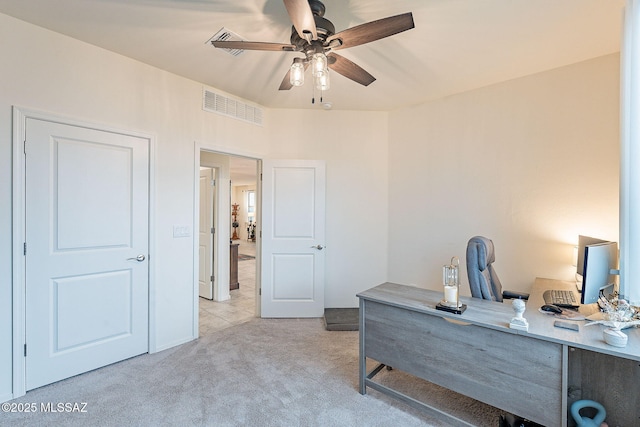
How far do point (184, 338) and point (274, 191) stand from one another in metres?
1.91

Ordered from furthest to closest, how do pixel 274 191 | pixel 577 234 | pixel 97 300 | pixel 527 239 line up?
pixel 274 191
pixel 527 239
pixel 577 234
pixel 97 300

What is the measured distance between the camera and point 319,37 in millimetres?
1813

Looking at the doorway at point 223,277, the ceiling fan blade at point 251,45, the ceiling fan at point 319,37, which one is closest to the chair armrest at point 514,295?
the ceiling fan at point 319,37

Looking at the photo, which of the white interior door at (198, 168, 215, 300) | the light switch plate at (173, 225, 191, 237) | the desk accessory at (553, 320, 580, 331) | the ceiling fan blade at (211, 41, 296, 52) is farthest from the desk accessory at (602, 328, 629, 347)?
the white interior door at (198, 168, 215, 300)

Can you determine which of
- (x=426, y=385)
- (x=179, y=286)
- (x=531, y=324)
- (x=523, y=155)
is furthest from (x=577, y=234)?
(x=179, y=286)

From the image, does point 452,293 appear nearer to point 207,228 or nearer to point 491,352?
point 491,352

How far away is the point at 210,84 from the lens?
320cm

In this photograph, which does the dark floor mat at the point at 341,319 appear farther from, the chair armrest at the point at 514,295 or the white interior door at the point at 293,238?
the chair armrest at the point at 514,295

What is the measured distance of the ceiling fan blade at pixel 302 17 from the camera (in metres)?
1.42

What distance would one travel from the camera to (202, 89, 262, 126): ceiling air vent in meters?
3.25

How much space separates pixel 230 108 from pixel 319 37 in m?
1.94

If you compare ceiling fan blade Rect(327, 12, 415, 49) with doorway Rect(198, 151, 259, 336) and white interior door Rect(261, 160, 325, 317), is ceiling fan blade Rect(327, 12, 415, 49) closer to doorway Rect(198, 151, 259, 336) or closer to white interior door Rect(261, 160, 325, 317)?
white interior door Rect(261, 160, 325, 317)

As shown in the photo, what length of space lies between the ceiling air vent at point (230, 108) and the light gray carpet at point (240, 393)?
2502 mm

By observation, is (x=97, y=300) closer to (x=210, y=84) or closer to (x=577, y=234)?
Result: (x=210, y=84)
